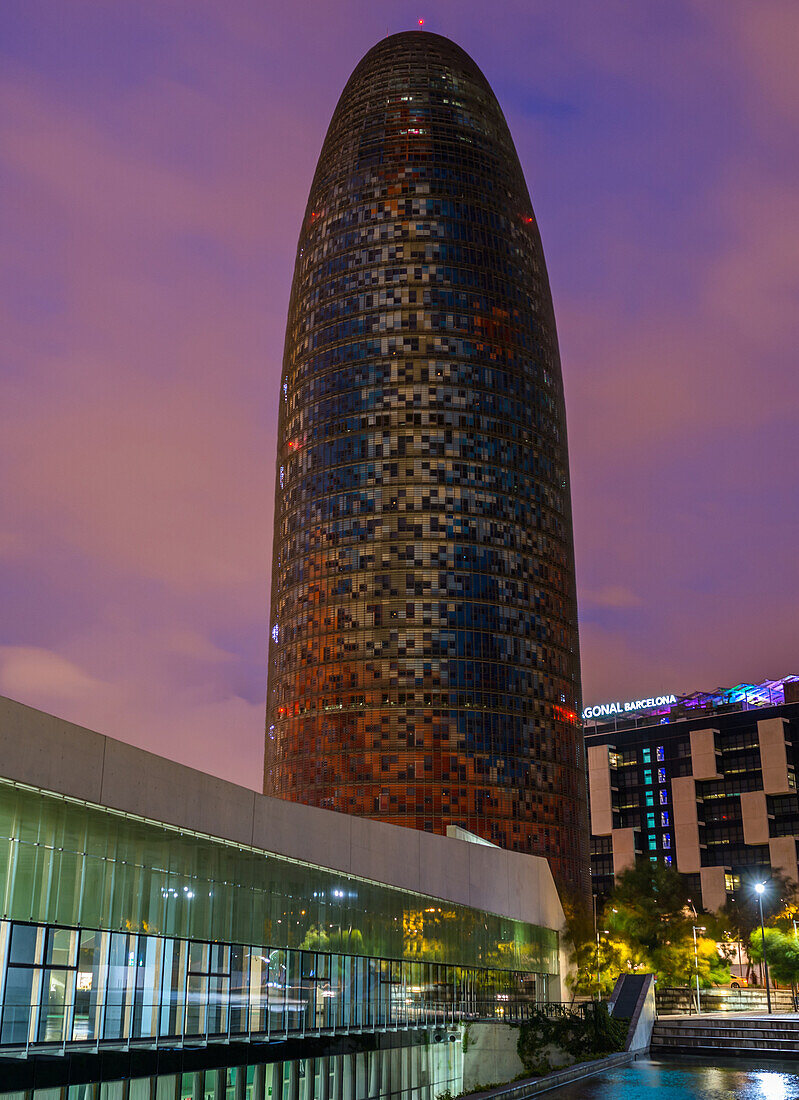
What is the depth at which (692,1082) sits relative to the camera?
46.8 m

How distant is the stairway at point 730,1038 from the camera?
58188 mm

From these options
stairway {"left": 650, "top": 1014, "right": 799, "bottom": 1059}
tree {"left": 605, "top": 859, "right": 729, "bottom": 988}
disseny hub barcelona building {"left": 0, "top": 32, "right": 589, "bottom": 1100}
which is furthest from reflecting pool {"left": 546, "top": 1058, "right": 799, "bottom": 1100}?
tree {"left": 605, "top": 859, "right": 729, "bottom": 988}

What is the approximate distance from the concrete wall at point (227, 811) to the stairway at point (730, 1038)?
47.1 ft

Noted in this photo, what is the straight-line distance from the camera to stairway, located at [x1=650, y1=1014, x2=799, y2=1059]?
191 ft

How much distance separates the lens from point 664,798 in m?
195

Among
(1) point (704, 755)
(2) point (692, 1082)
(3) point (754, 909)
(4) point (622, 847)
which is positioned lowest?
(2) point (692, 1082)

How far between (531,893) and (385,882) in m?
34.4

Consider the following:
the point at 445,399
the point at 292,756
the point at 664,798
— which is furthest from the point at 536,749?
the point at 664,798

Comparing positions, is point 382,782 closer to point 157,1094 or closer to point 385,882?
point 385,882

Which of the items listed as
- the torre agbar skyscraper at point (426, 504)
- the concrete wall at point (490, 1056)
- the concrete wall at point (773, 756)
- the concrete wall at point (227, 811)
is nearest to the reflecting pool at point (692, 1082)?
the concrete wall at point (490, 1056)

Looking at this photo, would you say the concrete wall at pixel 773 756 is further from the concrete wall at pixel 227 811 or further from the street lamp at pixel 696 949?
the concrete wall at pixel 227 811

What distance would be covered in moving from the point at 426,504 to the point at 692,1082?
99.9 metres

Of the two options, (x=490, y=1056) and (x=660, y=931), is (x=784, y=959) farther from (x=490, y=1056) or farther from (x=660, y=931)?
(x=490, y=1056)

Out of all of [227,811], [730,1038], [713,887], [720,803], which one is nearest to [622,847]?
[720,803]
